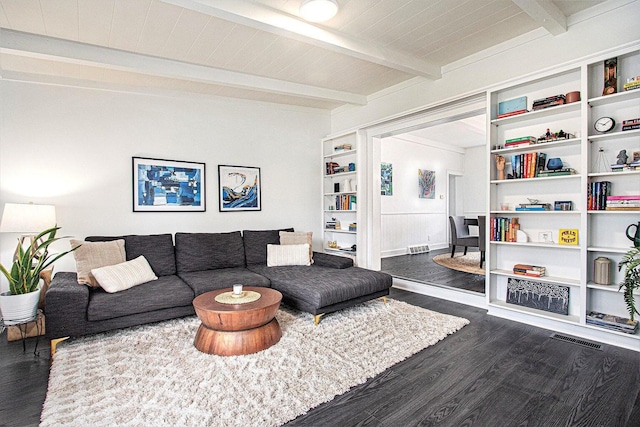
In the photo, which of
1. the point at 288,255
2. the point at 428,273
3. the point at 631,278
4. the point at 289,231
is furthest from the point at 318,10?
the point at 428,273

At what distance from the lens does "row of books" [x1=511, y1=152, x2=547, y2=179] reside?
10.1ft

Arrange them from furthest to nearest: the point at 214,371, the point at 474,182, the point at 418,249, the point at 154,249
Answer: the point at 474,182, the point at 418,249, the point at 154,249, the point at 214,371

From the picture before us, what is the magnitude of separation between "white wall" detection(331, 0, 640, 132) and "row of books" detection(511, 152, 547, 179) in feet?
2.47

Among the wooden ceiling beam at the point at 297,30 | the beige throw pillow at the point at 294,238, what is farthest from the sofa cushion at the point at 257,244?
the wooden ceiling beam at the point at 297,30

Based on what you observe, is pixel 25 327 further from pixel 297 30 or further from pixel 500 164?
pixel 500 164

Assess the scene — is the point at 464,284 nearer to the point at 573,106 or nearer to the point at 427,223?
the point at 573,106

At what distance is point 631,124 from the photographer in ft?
8.23

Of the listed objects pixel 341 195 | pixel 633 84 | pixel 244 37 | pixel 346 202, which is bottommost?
pixel 346 202

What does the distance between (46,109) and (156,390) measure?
10.4 ft

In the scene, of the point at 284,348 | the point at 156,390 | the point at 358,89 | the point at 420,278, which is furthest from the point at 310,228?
the point at 156,390

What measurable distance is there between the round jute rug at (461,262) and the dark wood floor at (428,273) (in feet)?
0.42

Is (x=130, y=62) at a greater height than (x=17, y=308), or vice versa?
(x=130, y=62)

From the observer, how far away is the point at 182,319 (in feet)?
10.6

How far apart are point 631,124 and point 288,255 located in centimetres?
342
